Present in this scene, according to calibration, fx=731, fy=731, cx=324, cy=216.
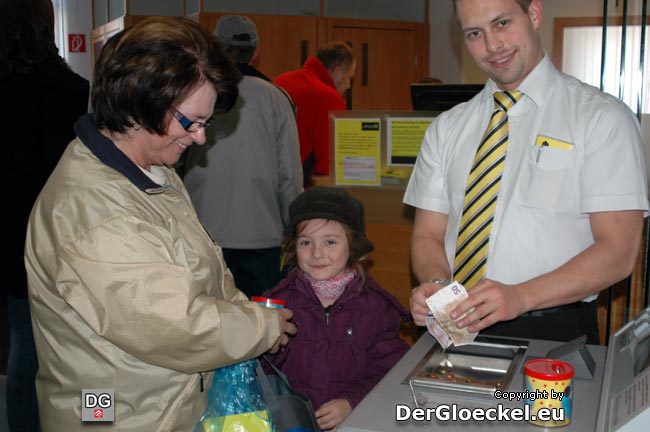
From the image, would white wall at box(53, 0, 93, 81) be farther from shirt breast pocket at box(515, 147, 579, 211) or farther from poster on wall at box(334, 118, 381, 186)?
shirt breast pocket at box(515, 147, 579, 211)

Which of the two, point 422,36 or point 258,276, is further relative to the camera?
point 422,36

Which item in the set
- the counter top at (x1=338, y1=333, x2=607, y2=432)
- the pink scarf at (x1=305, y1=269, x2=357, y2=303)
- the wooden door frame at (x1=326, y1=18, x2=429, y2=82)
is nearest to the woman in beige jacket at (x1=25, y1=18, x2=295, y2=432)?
the counter top at (x1=338, y1=333, x2=607, y2=432)

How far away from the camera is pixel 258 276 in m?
3.37

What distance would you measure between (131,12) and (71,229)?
243 inches

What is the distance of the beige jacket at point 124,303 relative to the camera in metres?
1.40

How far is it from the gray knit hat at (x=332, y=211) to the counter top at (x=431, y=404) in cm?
82

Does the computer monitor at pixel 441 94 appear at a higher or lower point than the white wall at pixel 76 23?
lower

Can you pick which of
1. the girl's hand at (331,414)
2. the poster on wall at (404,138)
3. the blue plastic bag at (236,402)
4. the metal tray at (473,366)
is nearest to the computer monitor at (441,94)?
the poster on wall at (404,138)

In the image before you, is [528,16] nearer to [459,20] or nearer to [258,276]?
[459,20]

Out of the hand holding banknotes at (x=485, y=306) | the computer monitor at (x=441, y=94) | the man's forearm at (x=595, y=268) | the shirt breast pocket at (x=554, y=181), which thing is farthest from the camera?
the computer monitor at (x=441, y=94)

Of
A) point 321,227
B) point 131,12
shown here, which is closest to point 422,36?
point 131,12

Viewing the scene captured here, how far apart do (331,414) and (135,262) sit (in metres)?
0.90

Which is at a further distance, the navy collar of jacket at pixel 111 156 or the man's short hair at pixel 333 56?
the man's short hair at pixel 333 56

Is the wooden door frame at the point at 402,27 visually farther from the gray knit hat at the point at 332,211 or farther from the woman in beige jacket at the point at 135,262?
the woman in beige jacket at the point at 135,262
